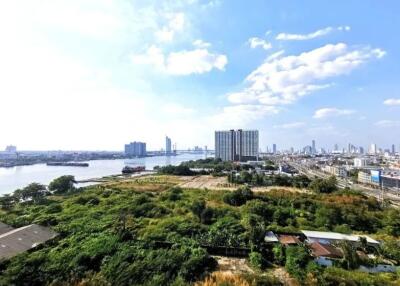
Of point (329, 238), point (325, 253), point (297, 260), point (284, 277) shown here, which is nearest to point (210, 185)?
point (329, 238)

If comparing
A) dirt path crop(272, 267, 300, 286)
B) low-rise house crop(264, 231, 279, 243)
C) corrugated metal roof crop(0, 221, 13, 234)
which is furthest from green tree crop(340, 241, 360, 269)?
corrugated metal roof crop(0, 221, 13, 234)

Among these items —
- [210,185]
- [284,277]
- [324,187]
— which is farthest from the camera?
[210,185]

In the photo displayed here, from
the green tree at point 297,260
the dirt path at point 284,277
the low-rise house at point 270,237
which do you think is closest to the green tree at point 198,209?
the low-rise house at point 270,237

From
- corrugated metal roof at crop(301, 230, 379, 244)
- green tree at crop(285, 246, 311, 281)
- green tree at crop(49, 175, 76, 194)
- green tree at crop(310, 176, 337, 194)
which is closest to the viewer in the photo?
green tree at crop(285, 246, 311, 281)

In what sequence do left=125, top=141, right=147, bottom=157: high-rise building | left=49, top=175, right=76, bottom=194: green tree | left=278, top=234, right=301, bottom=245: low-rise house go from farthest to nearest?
1. left=125, top=141, right=147, bottom=157: high-rise building
2. left=49, top=175, right=76, bottom=194: green tree
3. left=278, top=234, right=301, bottom=245: low-rise house

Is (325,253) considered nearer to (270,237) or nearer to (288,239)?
(288,239)

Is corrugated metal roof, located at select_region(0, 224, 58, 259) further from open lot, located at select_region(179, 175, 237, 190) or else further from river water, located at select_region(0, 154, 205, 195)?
river water, located at select_region(0, 154, 205, 195)
